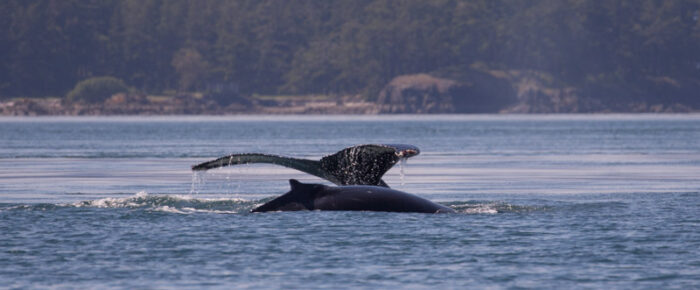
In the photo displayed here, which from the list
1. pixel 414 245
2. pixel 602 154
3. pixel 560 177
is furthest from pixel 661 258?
pixel 602 154

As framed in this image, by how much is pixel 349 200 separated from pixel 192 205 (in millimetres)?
5445

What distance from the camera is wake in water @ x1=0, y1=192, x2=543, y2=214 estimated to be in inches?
1115

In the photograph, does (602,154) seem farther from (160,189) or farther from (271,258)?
(271,258)

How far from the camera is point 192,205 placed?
2986 centimetres

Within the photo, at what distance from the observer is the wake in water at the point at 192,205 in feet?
92.9

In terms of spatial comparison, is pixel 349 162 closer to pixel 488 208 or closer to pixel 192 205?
pixel 488 208

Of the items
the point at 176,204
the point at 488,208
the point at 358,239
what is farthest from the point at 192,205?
the point at 358,239

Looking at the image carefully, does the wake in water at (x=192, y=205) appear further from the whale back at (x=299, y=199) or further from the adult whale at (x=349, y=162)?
the adult whale at (x=349, y=162)

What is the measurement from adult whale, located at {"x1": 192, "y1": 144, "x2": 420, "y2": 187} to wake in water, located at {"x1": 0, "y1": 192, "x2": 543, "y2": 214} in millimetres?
2513

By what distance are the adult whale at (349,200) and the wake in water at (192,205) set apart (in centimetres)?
143

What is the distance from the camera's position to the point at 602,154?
67000 mm

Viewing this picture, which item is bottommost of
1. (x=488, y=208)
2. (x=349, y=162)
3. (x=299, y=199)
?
(x=488, y=208)

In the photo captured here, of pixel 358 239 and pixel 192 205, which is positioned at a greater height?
pixel 192 205

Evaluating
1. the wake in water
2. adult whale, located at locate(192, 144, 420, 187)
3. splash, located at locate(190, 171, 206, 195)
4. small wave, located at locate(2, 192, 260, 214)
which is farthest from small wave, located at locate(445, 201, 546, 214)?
splash, located at locate(190, 171, 206, 195)
